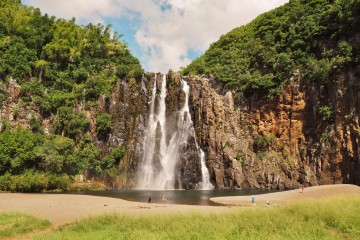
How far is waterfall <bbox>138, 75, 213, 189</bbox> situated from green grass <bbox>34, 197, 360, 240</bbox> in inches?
1469

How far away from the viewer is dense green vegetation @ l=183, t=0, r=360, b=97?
50469 mm

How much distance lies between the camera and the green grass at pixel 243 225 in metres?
14.7

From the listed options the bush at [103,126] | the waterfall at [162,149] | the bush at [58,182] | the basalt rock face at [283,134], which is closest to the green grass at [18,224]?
the bush at [58,182]

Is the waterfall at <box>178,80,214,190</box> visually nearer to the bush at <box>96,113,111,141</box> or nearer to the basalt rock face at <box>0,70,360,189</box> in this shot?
the basalt rock face at <box>0,70,360,189</box>

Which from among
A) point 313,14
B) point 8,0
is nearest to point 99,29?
point 8,0

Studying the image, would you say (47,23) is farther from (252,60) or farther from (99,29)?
(252,60)

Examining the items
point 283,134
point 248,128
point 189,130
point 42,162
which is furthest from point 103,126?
point 283,134

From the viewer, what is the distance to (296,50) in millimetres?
58812

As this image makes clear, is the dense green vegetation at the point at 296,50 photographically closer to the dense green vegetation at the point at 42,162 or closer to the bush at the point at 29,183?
the dense green vegetation at the point at 42,162

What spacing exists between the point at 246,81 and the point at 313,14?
16400 millimetres

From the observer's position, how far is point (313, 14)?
60.4 meters

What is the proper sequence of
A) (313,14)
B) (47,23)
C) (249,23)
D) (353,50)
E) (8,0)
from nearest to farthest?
(353,50) < (313,14) < (47,23) < (8,0) < (249,23)

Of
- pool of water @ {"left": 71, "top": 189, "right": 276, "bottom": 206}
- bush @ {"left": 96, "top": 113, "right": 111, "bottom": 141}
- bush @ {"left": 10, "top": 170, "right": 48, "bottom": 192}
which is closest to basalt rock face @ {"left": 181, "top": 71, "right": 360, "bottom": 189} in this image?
pool of water @ {"left": 71, "top": 189, "right": 276, "bottom": 206}

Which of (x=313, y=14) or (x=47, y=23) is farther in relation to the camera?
(x=47, y=23)
